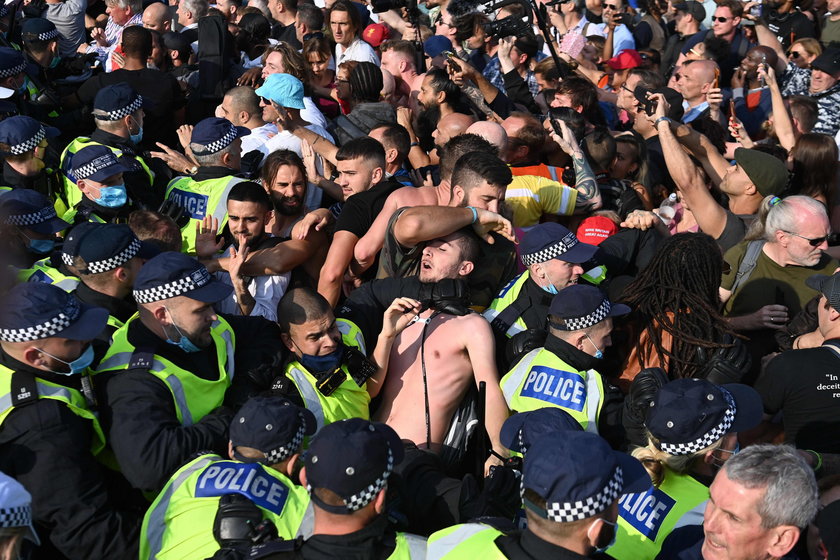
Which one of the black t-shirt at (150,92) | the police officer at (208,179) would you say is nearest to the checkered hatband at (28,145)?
the police officer at (208,179)

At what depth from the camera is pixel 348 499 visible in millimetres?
2926

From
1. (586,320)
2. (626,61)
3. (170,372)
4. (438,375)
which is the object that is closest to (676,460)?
(586,320)

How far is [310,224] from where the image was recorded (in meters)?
5.41

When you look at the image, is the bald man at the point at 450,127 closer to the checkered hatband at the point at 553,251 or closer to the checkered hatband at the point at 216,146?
the checkered hatband at the point at 216,146

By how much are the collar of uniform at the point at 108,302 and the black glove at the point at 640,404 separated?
2.41 metres

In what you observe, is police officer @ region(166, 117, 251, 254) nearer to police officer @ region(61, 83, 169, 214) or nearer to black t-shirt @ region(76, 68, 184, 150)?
police officer @ region(61, 83, 169, 214)

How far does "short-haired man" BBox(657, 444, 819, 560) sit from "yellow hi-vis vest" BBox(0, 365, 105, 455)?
226 cm

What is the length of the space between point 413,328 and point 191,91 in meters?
4.65

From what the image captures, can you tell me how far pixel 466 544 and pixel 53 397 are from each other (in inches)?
64.7

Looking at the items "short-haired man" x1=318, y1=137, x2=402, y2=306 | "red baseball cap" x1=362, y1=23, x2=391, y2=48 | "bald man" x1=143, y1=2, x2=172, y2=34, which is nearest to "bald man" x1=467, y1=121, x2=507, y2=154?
"short-haired man" x1=318, y1=137, x2=402, y2=306

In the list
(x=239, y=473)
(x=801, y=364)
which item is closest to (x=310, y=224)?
(x=239, y=473)

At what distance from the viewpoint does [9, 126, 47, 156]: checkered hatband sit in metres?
5.78

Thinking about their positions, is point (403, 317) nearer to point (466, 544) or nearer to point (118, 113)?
point (466, 544)

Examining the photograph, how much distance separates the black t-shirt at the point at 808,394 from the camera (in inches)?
167
